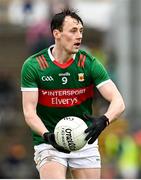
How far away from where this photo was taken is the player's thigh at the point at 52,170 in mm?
12064

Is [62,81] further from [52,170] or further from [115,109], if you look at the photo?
[52,170]

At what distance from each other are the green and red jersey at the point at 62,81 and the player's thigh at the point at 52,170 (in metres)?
0.33

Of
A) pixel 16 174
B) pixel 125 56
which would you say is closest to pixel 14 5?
pixel 125 56

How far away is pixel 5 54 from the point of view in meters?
28.0

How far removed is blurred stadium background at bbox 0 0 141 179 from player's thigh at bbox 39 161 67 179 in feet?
28.5

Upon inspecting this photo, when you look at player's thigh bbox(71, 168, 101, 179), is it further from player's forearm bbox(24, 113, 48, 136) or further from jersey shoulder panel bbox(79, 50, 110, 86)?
jersey shoulder panel bbox(79, 50, 110, 86)

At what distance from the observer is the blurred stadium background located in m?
22.5

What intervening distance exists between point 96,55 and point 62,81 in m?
13.5

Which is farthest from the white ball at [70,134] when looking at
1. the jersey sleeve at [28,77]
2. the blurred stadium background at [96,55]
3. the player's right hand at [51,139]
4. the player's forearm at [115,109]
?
the blurred stadium background at [96,55]

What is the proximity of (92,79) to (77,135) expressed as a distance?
0.82 m

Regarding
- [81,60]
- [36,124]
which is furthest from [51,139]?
[81,60]

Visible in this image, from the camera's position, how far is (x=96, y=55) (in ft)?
84.4

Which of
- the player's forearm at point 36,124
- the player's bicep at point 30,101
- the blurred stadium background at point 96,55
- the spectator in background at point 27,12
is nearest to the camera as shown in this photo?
the player's forearm at point 36,124

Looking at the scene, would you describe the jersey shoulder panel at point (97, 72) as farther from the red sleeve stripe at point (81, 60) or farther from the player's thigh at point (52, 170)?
the player's thigh at point (52, 170)
